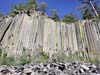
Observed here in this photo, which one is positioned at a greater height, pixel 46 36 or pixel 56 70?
pixel 46 36

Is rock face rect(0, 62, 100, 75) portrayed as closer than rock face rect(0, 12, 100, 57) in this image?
Yes

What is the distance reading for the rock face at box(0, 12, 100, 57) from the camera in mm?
13281

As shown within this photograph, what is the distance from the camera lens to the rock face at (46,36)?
43.6ft

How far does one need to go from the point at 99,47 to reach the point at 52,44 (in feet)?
8.78

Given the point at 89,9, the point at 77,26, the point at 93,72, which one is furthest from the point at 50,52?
the point at 89,9

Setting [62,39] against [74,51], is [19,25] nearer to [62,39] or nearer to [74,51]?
[62,39]

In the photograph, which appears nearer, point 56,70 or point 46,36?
point 56,70

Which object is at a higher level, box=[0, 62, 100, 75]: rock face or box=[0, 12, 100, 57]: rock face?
box=[0, 12, 100, 57]: rock face

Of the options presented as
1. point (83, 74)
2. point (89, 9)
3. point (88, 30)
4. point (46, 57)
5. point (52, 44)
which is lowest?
point (83, 74)

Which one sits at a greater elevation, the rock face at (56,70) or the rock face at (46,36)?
the rock face at (46,36)

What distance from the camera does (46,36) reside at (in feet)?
46.6

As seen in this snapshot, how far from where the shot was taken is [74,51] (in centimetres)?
1328

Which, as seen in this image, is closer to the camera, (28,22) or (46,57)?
(46,57)

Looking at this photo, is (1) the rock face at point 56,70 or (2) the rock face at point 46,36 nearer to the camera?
(1) the rock face at point 56,70
